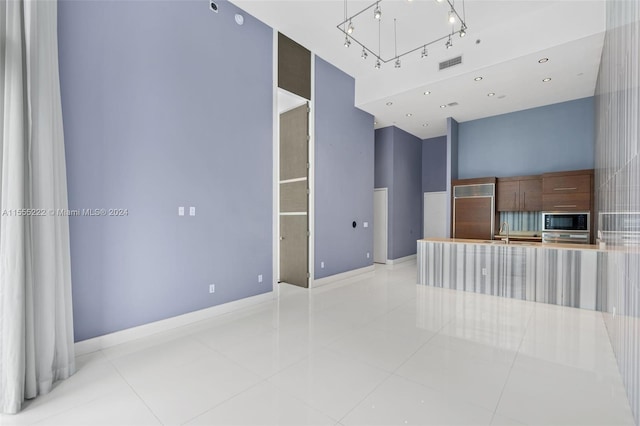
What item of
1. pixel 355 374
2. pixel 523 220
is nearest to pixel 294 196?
pixel 355 374

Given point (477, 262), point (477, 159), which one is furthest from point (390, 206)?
point (477, 262)

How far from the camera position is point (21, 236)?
213 centimetres

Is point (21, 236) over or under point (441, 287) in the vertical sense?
over

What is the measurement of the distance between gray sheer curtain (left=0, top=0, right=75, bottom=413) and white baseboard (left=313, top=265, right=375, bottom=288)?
12.4 ft

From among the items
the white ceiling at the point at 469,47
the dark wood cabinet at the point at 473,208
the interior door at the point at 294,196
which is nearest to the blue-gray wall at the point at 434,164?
the dark wood cabinet at the point at 473,208

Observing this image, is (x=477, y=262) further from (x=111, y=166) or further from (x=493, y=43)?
(x=111, y=166)

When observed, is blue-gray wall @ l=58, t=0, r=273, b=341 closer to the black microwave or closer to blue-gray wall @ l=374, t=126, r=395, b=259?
blue-gray wall @ l=374, t=126, r=395, b=259

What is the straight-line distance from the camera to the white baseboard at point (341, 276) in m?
5.59

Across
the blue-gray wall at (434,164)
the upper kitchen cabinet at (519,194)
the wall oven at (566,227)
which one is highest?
the blue-gray wall at (434,164)

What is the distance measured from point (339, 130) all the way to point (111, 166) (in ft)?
14.1

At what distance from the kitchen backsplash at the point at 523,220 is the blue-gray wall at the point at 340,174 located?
3.48m

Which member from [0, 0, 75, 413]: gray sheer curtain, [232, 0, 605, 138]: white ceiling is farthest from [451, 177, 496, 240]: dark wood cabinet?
[0, 0, 75, 413]: gray sheer curtain

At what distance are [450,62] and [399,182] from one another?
11.7ft

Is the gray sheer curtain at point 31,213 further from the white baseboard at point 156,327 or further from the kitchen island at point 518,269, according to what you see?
the kitchen island at point 518,269
